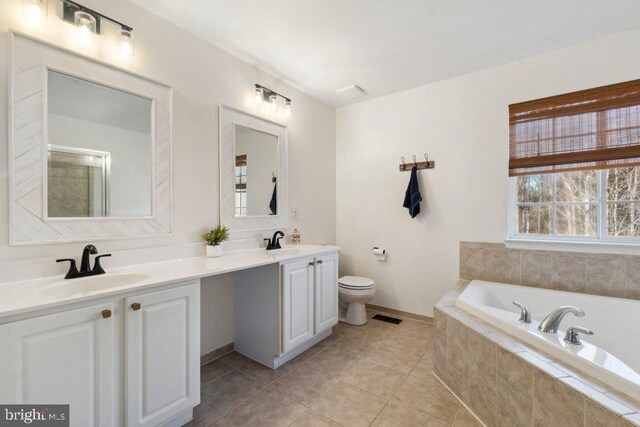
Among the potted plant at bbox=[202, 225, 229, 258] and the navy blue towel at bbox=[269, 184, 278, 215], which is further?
the navy blue towel at bbox=[269, 184, 278, 215]

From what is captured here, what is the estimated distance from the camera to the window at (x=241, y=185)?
2389 mm

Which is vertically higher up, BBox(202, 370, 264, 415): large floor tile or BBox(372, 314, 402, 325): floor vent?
BBox(372, 314, 402, 325): floor vent

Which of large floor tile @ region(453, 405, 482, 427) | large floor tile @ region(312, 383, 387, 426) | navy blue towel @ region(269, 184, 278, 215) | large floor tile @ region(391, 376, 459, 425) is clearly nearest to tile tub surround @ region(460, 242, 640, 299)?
large floor tile @ region(391, 376, 459, 425)

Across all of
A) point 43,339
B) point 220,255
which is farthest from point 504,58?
point 43,339

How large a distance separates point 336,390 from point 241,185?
1727 millimetres

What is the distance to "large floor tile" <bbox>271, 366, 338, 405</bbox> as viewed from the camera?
1.80 metres

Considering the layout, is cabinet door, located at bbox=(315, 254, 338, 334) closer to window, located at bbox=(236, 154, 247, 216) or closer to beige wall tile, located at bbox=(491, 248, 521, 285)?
window, located at bbox=(236, 154, 247, 216)

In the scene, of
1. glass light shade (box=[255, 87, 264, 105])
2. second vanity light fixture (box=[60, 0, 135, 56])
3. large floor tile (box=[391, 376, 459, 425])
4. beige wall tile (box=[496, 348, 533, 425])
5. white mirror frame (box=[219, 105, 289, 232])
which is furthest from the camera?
glass light shade (box=[255, 87, 264, 105])

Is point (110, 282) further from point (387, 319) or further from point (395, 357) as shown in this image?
point (387, 319)

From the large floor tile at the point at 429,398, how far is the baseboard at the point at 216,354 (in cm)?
136

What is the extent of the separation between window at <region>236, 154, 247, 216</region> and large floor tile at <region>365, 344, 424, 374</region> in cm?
163

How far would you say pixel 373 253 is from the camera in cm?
329

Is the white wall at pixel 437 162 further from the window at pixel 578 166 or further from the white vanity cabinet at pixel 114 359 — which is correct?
the white vanity cabinet at pixel 114 359

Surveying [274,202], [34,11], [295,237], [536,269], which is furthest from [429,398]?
[34,11]
